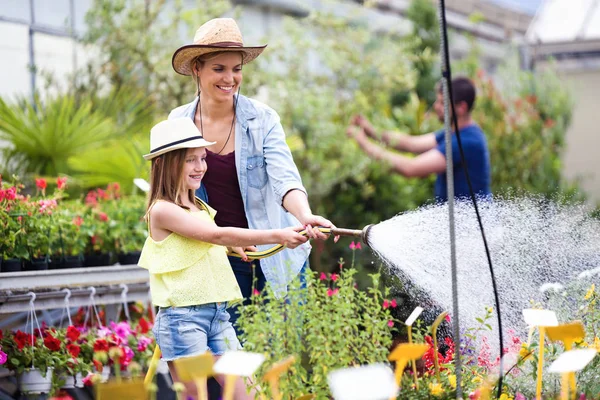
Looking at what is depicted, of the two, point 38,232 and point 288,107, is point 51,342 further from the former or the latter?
point 288,107

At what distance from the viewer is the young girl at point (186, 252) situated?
2975 millimetres

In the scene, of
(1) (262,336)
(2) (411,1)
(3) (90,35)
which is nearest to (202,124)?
(1) (262,336)

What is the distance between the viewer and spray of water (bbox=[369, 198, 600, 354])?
306 centimetres

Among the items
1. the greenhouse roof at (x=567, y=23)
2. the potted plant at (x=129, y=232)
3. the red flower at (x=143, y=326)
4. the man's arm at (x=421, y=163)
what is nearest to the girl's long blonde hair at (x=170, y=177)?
the potted plant at (x=129, y=232)

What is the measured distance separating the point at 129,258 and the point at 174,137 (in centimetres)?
194

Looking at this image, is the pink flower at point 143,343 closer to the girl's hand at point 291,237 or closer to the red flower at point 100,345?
the red flower at point 100,345

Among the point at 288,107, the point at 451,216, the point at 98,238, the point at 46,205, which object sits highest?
the point at 288,107

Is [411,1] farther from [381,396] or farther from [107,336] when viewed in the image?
[381,396]

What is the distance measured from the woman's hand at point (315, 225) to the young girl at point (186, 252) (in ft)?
0.13

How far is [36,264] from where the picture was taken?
4.20m

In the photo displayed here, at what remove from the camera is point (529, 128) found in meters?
11.5

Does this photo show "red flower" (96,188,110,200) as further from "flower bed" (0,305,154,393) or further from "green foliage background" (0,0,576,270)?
"flower bed" (0,305,154,393)

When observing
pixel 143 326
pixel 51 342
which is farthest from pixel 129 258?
pixel 51 342

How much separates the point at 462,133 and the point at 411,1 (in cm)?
787
